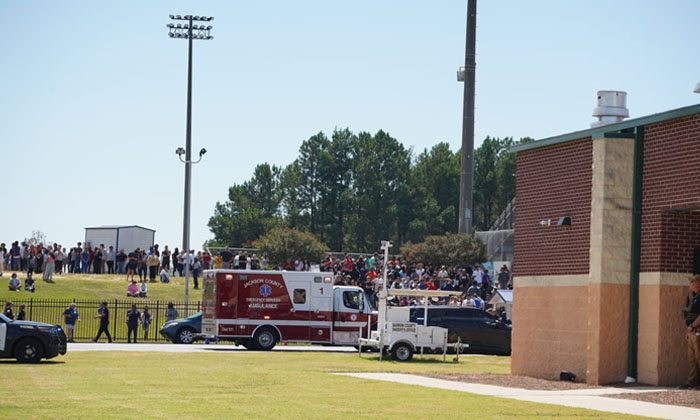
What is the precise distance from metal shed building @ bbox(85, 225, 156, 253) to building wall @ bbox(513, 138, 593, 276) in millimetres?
36659

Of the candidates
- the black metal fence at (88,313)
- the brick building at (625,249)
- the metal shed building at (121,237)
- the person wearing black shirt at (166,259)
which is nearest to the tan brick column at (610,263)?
the brick building at (625,249)

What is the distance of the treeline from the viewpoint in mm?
99750

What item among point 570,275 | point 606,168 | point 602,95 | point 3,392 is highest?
point 602,95

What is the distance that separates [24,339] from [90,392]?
872cm

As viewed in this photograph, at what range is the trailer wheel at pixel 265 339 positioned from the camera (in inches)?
1300

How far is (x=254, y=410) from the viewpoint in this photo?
14531 millimetres

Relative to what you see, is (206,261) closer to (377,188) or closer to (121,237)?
(121,237)

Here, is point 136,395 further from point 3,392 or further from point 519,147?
point 519,147

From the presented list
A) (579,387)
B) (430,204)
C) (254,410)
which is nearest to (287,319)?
(579,387)

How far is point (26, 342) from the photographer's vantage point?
82.1 feet

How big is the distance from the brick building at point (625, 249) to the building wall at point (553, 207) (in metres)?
0.03

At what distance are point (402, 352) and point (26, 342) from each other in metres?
9.42

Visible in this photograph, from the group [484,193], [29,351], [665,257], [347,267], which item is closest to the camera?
[665,257]

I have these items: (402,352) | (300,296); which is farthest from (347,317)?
(402,352)
